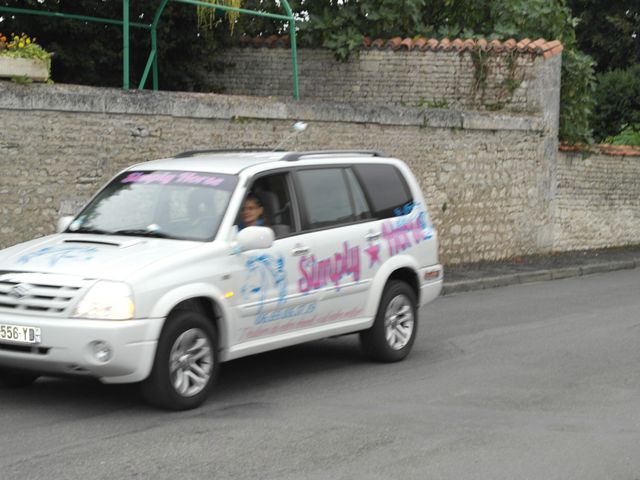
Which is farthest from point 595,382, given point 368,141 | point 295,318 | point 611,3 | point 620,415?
point 611,3

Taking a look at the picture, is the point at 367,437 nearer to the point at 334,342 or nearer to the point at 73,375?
the point at 73,375

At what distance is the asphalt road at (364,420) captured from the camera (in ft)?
20.9

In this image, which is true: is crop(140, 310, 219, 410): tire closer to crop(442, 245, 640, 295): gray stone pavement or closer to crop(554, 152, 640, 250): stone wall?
crop(442, 245, 640, 295): gray stone pavement

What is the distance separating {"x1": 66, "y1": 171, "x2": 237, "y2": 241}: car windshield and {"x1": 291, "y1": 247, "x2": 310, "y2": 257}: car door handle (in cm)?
67

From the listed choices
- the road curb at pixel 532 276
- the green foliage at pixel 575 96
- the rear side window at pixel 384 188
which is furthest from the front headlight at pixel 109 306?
the green foliage at pixel 575 96

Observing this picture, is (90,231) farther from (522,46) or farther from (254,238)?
(522,46)

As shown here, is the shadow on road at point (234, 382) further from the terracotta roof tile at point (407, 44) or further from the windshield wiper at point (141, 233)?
the terracotta roof tile at point (407, 44)

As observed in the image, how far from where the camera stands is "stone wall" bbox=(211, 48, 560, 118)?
20.4 meters

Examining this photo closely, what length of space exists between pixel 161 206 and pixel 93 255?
3.18ft

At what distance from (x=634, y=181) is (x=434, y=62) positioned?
6638 mm

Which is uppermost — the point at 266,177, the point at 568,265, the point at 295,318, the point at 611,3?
the point at 611,3

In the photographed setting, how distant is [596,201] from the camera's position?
23.5 m

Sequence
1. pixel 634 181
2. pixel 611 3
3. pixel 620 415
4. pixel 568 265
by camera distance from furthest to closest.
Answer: pixel 611 3, pixel 634 181, pixel 568 265, pixel 620 415

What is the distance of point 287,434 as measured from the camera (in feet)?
23.5
